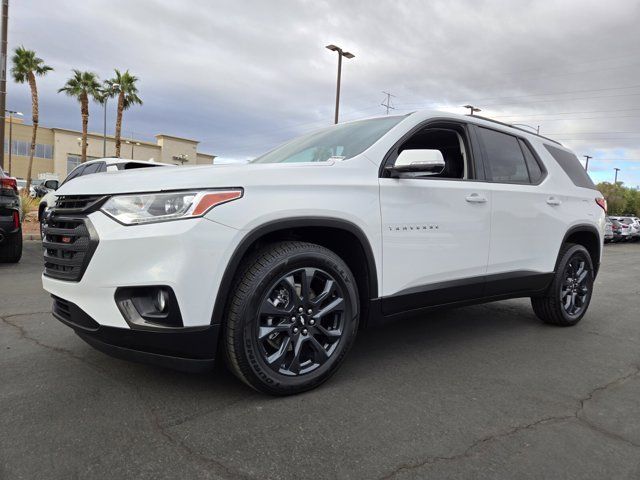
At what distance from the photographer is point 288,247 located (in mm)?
2688

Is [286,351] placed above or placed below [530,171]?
below

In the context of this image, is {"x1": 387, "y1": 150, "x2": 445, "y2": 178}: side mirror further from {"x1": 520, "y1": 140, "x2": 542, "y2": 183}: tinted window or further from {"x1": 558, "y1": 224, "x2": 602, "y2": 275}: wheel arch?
{"x1": 558, "y1": 224, "x2": 602, "y2": 275}: wheel arch

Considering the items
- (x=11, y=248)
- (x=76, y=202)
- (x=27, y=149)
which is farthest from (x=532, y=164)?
(x=27, y=149)

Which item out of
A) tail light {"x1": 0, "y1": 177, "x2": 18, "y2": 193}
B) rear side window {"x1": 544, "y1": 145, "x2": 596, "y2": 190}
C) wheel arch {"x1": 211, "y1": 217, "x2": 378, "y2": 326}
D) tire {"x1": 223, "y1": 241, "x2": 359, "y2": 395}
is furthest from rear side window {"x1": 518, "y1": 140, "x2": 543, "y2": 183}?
tail light {"x1": 0, "y1": 177, "x2": 18, "y2": 193}

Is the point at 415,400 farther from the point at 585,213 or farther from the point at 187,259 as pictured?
the point at 585,213

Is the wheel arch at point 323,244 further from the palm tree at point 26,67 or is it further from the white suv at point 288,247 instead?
the palm tree at point 26,67

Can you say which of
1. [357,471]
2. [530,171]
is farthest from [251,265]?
[530,171]

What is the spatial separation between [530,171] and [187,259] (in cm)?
329

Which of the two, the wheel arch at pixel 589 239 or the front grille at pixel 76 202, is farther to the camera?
the wheel arch at pixel 589 239

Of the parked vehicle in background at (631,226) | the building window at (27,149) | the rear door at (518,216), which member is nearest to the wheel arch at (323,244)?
the rear door at (518,216)

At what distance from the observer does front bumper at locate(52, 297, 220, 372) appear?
2.38 meters

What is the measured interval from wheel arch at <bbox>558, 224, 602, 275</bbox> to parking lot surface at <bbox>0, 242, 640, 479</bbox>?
1.33 meters

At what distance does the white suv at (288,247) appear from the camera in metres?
2.37

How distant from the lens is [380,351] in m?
3.67
